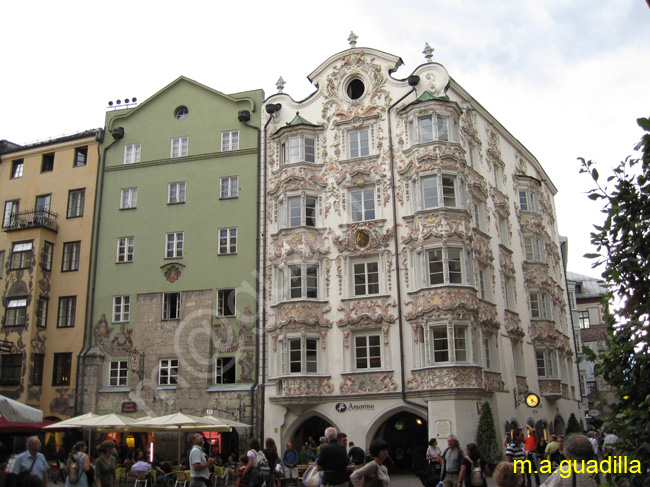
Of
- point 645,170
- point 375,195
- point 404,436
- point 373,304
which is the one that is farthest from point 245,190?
point 645,170

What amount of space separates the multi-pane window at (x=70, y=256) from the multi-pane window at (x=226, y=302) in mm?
9317

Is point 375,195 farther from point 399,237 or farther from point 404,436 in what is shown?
point 404,436

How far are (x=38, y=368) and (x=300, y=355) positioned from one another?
15373mm

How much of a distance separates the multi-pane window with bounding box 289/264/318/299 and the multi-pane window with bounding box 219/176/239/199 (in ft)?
19.5

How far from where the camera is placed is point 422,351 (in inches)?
1186

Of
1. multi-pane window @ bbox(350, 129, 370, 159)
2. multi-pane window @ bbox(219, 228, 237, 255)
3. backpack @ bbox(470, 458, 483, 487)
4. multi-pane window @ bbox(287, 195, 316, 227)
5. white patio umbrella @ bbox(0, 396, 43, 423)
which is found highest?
multi-pane window @ bbox(350, 129, 370, 159)

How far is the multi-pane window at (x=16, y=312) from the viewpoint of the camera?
3706 centimetres

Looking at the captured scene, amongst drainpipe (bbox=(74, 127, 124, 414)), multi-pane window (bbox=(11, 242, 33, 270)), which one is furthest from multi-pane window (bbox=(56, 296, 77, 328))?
multi-pane window (bbox=(11, 242, 33, 270))

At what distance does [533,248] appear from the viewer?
3988 centimetres

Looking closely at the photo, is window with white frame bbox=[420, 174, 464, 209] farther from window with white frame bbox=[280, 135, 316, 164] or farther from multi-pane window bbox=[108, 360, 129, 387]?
multi-pane window bbox=[108, 360, 129, 387]

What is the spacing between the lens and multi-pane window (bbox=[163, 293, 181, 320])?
35.2 metres

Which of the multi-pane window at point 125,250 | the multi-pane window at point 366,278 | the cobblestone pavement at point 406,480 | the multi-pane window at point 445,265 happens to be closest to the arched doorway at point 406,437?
the cobblestone pavement at point 406,480

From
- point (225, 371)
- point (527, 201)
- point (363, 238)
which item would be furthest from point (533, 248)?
point (225, 371)

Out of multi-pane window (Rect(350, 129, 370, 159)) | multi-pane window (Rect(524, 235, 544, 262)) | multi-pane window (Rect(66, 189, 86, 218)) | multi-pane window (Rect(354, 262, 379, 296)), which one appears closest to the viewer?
multi-pane window (Rect(354, 262, 379, 296))
